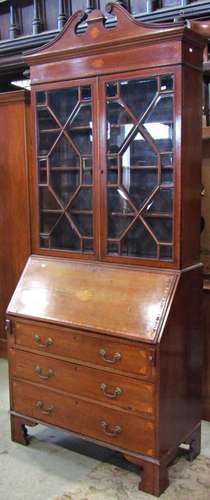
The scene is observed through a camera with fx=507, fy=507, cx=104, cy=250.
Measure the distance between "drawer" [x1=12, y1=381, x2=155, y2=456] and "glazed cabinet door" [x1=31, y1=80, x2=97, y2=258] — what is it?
2.33 feet

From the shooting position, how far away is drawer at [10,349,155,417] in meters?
2.16

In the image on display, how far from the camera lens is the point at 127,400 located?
7.25ft

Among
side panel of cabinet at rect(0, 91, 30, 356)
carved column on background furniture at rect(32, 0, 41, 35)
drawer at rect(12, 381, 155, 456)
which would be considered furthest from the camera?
carved column on background furniture at rect(32, 0, 41, 35)

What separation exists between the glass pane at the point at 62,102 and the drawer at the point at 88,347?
1.03m

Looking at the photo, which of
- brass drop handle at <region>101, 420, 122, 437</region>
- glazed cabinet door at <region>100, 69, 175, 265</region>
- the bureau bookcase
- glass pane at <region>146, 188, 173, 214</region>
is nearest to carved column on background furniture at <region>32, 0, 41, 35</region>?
the bureau bookcase

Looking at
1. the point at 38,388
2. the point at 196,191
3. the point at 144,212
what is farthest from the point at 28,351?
the point at 196,191

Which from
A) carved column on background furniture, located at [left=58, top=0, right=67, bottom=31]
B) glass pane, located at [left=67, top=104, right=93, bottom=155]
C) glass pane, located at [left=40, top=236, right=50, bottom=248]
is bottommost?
glass pane, located at [left=40, top=236, right=50, bottom=248]

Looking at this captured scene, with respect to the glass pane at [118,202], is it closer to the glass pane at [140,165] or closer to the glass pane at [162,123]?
the glass pane at [140,165]

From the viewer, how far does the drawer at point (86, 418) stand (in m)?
2.19

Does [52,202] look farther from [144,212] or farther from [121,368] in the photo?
[121,368]

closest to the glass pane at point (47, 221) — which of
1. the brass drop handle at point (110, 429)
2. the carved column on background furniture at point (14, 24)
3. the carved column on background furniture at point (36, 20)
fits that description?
the brass drop handle at point (110, 429)

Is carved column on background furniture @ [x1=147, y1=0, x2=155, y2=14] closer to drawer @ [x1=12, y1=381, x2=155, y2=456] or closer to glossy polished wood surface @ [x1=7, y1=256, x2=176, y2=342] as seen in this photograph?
glossy polished wood surface @ [x1=7, y1=256, x2=176, y2=342]

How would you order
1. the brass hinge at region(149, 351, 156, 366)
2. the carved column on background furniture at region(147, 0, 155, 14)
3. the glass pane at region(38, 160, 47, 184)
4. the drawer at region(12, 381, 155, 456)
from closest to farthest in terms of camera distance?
the brass hinge at region(149, 351, 156, 366)
the drawer at region(12, 381, 155, 456)
the glass pane at region(38, 160, 47, 184)
the carved column on background furniture at region(147, 0, 155, 14)

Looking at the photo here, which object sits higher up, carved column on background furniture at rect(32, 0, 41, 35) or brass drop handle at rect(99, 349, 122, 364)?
carved column on background furniture at rect(32, 0, 41, 35)
